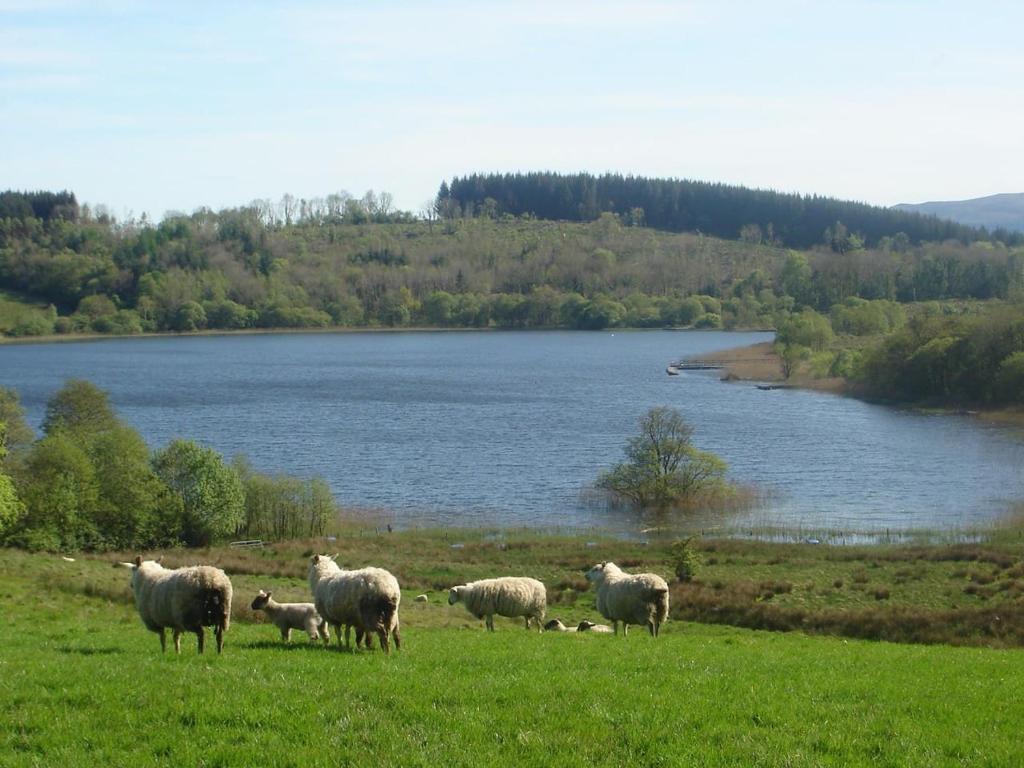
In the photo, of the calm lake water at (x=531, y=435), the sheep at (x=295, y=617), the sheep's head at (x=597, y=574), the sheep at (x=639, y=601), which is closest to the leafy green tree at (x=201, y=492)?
the calm lake water at (x=531, y=435)

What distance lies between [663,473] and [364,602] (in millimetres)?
49495

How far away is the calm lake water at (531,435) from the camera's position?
63.6m

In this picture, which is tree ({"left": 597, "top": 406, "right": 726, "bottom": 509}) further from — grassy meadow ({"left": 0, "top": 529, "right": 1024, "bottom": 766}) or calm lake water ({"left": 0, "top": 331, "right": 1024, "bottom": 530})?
grassy meadow ({"left": 0, "top": 529, "right": 1024, "bottom": 766})

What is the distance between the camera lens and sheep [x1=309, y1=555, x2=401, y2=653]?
17.3 metres

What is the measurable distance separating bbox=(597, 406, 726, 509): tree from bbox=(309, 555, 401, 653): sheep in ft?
154

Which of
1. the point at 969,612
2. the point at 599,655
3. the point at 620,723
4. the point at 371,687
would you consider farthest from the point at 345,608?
the point at 969,612

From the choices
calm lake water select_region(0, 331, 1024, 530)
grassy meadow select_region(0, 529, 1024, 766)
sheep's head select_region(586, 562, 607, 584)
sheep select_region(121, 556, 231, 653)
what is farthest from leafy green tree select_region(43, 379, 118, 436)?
sheep select_region(121, 556, 231, 653)

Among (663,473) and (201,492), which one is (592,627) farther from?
(663,473)

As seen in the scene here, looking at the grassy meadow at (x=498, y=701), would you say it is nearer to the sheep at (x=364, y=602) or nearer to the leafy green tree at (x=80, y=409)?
the sheep at (x=364, y=602)

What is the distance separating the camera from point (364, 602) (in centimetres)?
1734

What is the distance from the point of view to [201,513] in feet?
177

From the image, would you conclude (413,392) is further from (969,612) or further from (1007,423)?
(969,612)

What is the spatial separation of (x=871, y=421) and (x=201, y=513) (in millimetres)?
70913

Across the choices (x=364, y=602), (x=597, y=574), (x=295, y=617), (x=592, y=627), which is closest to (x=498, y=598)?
(x=597, y=574)
